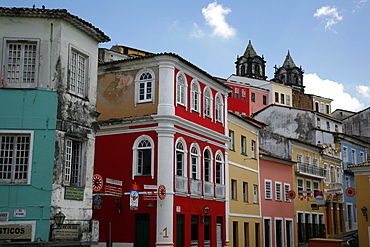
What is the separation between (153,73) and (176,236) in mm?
8474

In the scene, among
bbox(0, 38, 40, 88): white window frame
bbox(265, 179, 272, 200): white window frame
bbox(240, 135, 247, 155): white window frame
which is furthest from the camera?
bbox(265, 179, 272, 200): white window frame

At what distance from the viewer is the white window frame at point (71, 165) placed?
1773 cm

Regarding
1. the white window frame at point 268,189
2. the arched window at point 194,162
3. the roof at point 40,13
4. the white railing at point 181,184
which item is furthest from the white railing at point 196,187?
the roof at point 40,13

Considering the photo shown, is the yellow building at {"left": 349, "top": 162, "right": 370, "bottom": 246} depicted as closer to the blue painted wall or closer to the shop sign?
the blue painted wall

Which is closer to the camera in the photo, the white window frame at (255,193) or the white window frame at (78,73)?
the white window frame at (78,73)

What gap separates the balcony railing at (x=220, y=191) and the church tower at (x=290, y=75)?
7592cm

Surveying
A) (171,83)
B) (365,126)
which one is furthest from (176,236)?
(365,126)

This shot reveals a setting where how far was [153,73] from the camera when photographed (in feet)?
86.8

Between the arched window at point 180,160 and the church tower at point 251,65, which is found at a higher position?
the church tower at point 251,65

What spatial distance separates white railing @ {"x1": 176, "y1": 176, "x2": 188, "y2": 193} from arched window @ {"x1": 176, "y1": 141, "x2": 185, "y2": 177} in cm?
33

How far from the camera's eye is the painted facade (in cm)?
1656

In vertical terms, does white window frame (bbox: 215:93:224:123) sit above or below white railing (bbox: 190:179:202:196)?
above

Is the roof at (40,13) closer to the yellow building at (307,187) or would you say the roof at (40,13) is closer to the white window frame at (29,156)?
the white window frame at (29,156)

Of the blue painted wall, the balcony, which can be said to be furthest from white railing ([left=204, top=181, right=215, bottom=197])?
the balcony
